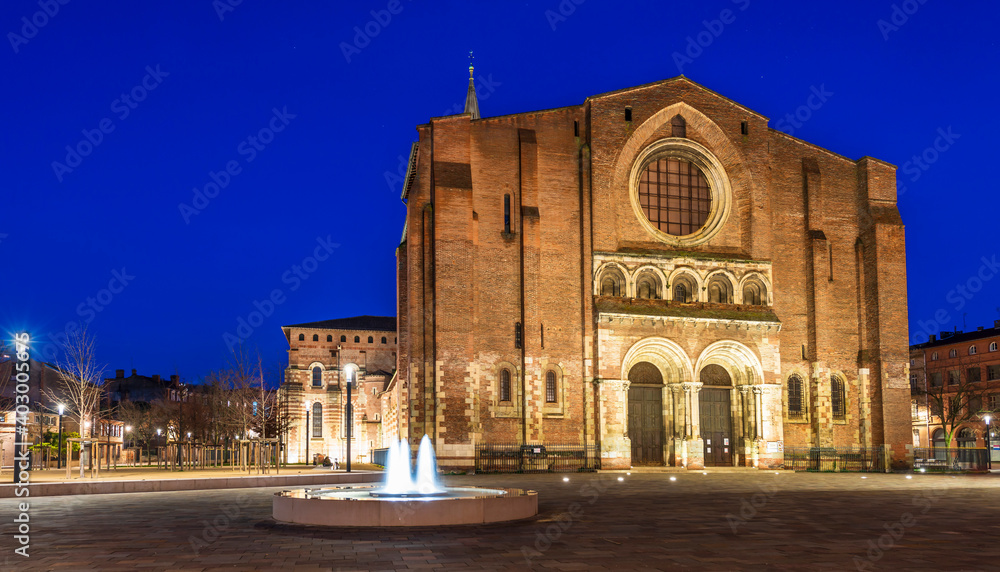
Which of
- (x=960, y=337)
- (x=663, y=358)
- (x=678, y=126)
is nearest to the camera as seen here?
(x=663, y=358)

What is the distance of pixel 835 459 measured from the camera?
129 feet

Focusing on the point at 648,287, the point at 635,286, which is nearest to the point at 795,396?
the point at 648,287

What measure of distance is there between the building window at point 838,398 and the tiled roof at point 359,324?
140 ft

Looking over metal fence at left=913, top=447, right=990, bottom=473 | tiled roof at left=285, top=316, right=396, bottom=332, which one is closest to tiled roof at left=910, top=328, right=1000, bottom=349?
metal fence at left=913, top=447, right=990, bottom=473

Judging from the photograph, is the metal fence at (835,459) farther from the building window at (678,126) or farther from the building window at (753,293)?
the building window at (678,126)

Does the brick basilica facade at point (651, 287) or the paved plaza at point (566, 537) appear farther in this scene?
the brick basilica facade at point (651, 287)

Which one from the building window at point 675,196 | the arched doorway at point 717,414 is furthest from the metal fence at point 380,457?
the building window at point 675,196

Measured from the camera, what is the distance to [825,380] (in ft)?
134

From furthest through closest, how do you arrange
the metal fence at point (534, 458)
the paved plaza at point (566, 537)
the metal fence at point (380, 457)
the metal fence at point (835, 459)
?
the metal fence at point (380, 457) < the metal fence at point (835, 459) < the metal fence at point (534, 458) < the paved plaza at point (566, 537)

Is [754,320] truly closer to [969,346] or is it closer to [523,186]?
[523,186]

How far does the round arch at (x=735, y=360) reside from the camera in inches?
1551

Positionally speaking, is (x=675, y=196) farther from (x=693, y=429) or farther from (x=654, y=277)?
(x=693, y=429)

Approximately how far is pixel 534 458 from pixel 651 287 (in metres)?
9.93

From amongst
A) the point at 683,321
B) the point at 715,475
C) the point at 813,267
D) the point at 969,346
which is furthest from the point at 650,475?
the point at 969,346
